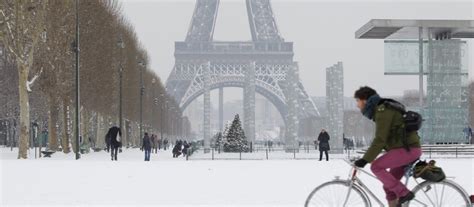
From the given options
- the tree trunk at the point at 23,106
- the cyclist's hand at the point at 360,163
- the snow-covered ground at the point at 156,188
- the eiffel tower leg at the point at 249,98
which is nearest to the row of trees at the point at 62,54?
the tree trunk at the point at 23,106

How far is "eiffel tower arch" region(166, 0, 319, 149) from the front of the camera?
116 metres

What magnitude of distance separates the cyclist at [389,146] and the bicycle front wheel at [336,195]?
268 millimetres

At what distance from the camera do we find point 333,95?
2239 inches

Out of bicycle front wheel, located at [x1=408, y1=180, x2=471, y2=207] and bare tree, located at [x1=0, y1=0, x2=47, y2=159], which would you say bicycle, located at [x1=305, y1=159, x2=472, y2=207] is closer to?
bicycle front wheel, located at [x1=408, y1=180, x2=471, y2=207]

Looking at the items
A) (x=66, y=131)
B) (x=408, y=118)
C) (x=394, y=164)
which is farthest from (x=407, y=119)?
(x=66, y=131)

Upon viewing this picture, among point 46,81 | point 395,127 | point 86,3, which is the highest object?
point 86,3

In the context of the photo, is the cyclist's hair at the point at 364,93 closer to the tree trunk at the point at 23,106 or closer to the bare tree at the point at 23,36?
the bare tree at the point at 23,36

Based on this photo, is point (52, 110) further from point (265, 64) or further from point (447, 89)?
point (265, 64)

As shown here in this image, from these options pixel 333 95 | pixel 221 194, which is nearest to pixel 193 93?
pixel 333 95

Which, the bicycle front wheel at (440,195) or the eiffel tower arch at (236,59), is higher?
the eiffel tower arch at (236,59)

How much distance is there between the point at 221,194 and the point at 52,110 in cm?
2671

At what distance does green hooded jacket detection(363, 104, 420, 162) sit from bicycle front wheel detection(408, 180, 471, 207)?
0.51m

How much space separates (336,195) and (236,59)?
122m

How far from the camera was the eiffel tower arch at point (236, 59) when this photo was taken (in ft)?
381
